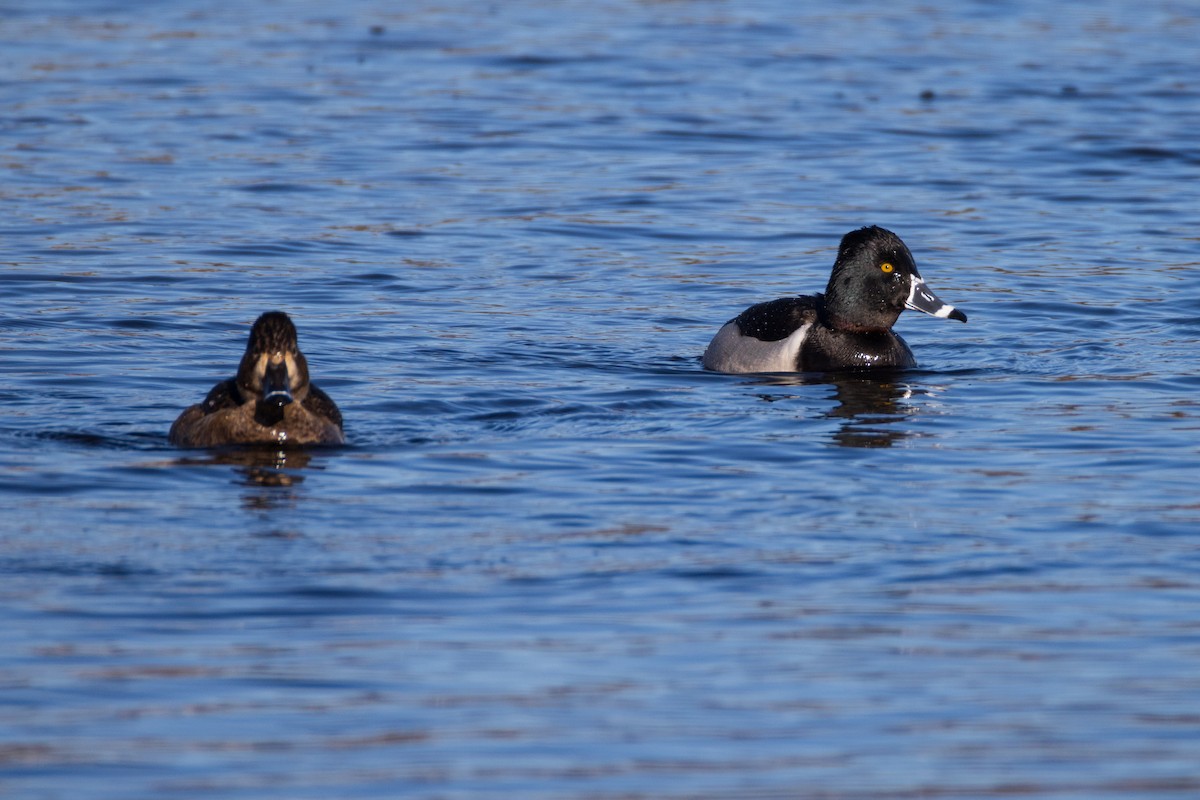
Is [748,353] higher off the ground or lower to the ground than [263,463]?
higher

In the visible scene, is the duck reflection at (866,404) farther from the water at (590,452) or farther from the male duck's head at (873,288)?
the male duck's head at (873,288)

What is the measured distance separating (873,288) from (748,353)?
1070mm

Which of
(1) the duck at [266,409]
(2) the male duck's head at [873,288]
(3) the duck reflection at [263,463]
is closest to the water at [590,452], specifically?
(3) the duck reflection at [263,463]

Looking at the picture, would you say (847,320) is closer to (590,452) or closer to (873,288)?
(873,288)

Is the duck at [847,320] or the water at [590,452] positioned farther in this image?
the duck at [847,320]

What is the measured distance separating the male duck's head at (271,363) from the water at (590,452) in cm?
38

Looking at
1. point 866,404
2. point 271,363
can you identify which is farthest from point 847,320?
point 271,363

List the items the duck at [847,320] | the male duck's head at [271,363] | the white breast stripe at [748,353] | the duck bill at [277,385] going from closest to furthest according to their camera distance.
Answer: the duck bill at [277,385], the male duck's head at [271,363], the white breast stripe at [748,353], the duck at [847,320]

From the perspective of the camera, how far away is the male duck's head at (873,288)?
14383mm

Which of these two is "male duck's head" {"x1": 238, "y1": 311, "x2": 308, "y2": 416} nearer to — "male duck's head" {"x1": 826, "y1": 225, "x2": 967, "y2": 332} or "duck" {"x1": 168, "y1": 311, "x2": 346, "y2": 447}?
"duck" {"x1": 168, "y1": 311, "x2": 346, "y2": 447}

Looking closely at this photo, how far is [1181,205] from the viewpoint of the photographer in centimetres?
2039

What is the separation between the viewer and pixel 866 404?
13203 millimetres

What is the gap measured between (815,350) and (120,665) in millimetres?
7607

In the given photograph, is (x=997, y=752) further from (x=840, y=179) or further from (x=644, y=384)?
(x=840, y=179)
